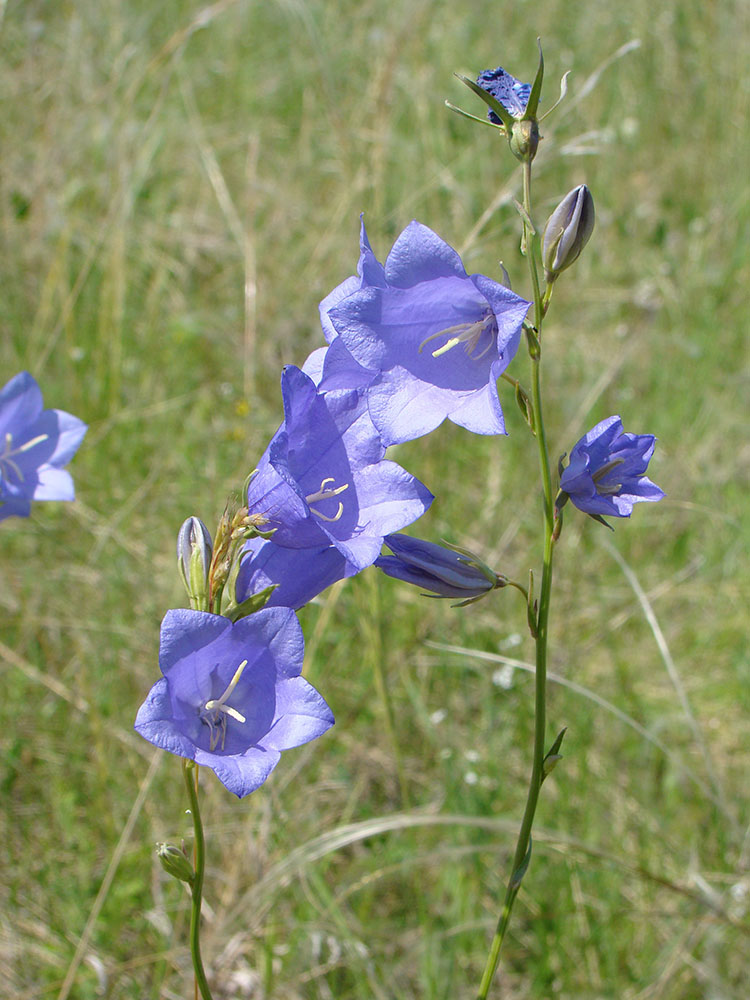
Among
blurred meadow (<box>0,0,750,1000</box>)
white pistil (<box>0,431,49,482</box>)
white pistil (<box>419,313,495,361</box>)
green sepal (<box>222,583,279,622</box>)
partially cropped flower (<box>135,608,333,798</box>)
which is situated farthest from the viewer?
blurred meadow (<box>0,0,750,1000</box>)

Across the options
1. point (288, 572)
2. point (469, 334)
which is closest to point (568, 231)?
point (469, 334)

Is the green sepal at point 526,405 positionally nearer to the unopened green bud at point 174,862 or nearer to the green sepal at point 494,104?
the green sepal at point 494,104

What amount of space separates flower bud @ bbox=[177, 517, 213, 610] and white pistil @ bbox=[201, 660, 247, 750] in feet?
0.44

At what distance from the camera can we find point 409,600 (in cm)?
360

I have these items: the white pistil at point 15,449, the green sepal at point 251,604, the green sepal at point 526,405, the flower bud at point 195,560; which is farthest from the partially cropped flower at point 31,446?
the green sepal at point 526,405

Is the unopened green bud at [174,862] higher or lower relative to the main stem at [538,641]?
lower

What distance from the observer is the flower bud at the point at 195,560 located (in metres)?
1.57

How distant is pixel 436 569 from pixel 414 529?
2073 mm

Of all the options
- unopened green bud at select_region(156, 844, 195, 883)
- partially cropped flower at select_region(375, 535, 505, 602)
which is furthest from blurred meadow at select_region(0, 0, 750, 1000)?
unopened green bud at select_region(156, 844, 195, 883)

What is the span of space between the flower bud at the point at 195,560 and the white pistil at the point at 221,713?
0.13 m

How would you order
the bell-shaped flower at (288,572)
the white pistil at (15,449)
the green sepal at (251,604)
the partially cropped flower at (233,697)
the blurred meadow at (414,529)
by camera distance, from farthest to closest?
the blurred meadow at (414,529) → the white pistil at (15,449) → the bell-shaped flower at (288,572) → the green sepal at (251,604) → the partially cropped flower at (233,697)

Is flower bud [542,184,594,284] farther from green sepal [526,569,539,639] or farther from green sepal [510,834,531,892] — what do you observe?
green sepal [510,834,531,892]

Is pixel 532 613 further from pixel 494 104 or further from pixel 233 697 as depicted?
pixel 494 104

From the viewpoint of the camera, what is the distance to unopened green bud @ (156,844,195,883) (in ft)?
4.74
